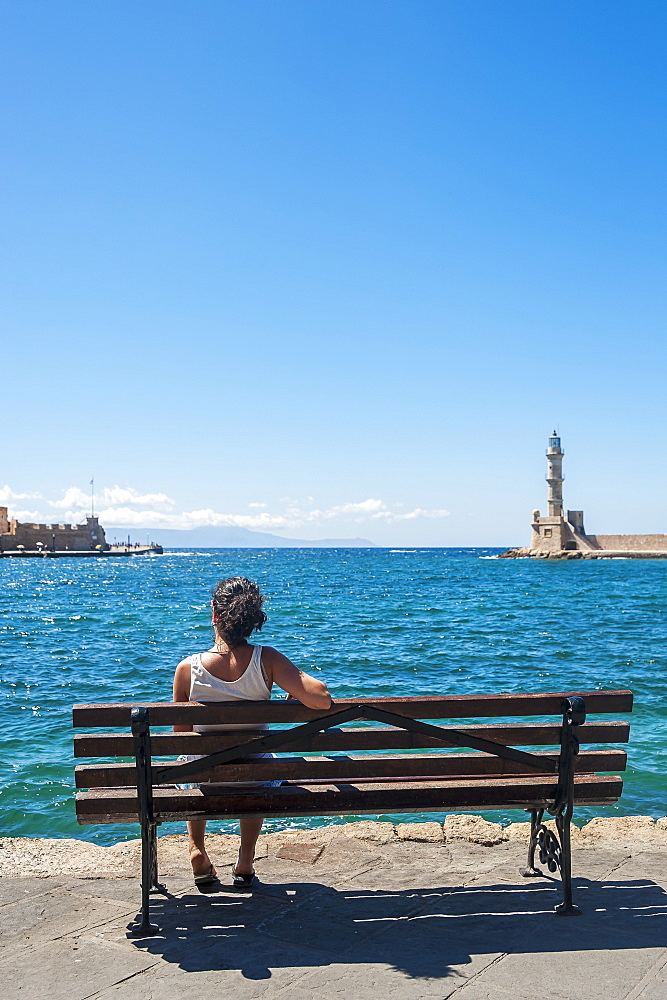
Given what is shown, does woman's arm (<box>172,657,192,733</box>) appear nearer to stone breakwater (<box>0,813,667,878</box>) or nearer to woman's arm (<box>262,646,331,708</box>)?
woman's arm (<box>262,646,331,708</box>)

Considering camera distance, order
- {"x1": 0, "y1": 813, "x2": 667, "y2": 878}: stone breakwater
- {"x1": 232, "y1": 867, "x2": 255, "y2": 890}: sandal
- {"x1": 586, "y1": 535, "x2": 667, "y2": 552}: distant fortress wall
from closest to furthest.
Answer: {"x1": 232, "y1": 867, "x2": 255, "y2": 890}: sandal < {"x1": 0, "y1": 813, "x2": 667, "y2": 878}: stone breakwater < {"x1": 586, "y1": 535, "x2": 667, "y2": 552}: distant fortress wall

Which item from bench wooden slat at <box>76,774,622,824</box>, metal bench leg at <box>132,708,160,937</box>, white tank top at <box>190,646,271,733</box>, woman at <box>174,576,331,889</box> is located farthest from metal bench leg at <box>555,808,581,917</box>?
metal bench leg at <box>132,708,160,937</box>

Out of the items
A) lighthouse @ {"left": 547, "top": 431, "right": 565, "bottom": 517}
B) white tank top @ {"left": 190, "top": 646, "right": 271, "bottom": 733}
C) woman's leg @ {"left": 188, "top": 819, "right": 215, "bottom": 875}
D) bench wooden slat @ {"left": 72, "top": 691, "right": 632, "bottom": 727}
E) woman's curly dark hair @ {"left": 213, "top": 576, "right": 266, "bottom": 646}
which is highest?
lighthouse @ {"left": 547, "top": 431, "right": 565, "bottom": 517}

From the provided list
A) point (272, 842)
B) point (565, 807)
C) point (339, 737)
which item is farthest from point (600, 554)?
point (339, 737)

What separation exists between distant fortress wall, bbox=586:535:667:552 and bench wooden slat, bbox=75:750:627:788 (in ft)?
323

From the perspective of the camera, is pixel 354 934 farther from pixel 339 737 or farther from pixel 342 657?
pixel 342 657

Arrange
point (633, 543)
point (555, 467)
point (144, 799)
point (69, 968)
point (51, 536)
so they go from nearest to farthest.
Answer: point (69, 968)
point (144, 799)
point (555, 467)
point (633, 543)
point (51, 536)

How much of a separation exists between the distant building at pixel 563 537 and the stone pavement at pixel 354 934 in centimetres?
9072

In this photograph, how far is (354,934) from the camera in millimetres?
3746

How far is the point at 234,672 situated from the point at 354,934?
125 cm

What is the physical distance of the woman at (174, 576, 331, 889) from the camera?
13.8 feet

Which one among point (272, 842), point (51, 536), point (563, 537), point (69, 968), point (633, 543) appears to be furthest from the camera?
point (51, 536)

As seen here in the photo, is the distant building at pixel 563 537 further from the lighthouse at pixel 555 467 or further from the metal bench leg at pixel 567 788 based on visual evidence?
the metal bench leg at pixel 567 788

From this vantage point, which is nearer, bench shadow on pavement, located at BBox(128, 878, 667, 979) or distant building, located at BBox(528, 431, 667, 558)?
bench shadow on pavement, located at BBox(128, 878, 667, 979)
